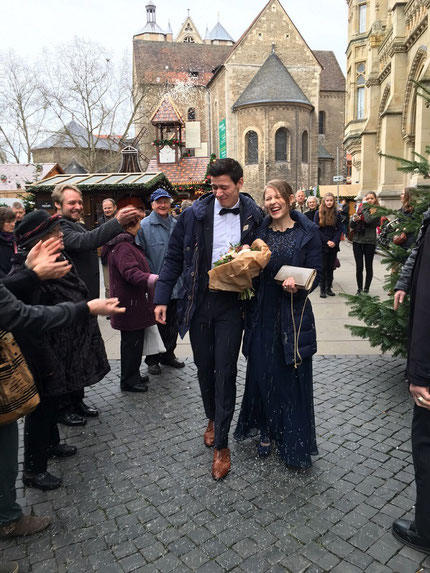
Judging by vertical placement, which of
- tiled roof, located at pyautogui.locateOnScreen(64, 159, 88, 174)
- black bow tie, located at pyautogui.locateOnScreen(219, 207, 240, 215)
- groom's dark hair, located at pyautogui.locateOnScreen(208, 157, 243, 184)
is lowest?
black bow tie, located at pyautogui.locateOnScreen(219, 207, 240, 215)

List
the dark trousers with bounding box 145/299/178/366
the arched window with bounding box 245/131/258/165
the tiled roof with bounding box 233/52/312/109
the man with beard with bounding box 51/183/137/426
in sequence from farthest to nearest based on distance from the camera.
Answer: the arched window with bounding box 245/131/258/165 < the tiled roof with bounding box 233/52/312/109 < the dark trousers with bounding box 145/299/178/366 < the man with beard with bounding box 51/183/137/426

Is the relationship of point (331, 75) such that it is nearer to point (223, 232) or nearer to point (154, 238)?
point (154, 238)

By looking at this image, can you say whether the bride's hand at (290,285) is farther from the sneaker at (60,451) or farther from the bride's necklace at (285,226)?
the sneaker at (60,451)

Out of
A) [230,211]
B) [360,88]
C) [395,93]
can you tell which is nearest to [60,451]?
[230,211]

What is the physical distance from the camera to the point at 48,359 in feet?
9.69

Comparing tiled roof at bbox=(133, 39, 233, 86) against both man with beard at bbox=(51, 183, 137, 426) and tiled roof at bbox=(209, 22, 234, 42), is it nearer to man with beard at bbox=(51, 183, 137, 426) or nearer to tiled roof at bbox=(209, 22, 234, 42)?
tiled roof at bbox=(209, 22, 234, 42)

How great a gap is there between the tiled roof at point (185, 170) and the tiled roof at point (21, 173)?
408 inches

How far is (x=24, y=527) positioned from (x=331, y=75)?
6095cm

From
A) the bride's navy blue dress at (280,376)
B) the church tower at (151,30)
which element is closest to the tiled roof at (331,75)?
the church tower at (151,30)

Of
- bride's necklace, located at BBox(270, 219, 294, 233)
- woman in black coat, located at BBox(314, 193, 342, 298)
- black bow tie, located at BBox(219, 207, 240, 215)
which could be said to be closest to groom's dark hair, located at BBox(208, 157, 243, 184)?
black bow tie, located at BBox(219, 207, 240, 215)

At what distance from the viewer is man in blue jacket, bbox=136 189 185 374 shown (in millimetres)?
5297

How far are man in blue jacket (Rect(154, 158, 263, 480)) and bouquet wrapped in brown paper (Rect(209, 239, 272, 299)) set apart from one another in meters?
0.26

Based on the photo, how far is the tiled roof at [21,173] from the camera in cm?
2928

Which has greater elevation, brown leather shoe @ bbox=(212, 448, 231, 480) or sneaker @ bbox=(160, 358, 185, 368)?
brown leather shoe @ bbox=(212, 448, 231, 480)
